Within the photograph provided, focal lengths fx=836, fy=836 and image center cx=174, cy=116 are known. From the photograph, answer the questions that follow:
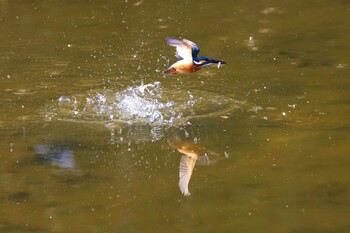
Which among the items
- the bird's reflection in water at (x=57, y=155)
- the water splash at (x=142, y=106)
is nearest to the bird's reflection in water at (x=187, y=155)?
the water splash at (x=142, y=106)

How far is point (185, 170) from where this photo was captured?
174 inches

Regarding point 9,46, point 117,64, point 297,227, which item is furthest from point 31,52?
point 297,227

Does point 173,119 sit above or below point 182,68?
below

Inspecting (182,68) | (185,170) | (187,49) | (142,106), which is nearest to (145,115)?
(142,106)

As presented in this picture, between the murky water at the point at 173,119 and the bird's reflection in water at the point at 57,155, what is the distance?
0.01 meters

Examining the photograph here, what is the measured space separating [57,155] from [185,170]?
0.76 metres

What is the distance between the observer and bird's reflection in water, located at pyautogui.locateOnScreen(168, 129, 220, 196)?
431 centimetres

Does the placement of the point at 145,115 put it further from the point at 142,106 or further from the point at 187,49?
the point at 187,49

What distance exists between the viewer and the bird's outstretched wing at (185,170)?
4.20m

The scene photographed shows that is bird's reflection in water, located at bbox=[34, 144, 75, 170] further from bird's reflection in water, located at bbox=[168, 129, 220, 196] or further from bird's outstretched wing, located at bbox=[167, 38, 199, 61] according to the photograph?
bird's outstretched wing, located at bbox=[167, 38, 199, 61]

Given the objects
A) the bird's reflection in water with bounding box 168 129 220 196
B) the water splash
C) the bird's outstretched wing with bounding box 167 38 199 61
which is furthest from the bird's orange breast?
the bird's reflection in water with bounding box 168 129 220 196

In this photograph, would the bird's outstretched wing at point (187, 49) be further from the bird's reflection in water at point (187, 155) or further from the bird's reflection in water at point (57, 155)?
the bird's reflection in water at point (57, 155)

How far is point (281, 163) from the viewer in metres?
4.43

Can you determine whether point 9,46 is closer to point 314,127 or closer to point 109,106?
point 109,106
